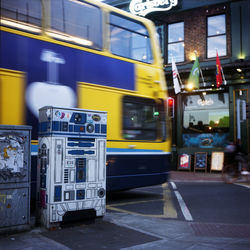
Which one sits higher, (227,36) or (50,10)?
(227,36)

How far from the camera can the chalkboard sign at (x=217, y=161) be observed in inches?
733

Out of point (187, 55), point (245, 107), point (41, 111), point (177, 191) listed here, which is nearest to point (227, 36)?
point (187, 55)

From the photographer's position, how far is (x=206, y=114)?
19.9m

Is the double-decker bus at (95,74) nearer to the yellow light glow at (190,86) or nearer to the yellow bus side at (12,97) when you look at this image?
the yellow bus side at (12,97)

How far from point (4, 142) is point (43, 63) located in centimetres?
262

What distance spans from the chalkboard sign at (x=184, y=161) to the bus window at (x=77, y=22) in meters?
12.7

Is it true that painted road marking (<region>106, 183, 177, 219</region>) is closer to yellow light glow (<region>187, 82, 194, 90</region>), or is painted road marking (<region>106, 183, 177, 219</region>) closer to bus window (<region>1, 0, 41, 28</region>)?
bus window (<region>1, 0, 41, 28</region>)

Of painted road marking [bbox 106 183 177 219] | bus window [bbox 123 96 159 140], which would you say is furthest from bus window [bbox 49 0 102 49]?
painted road marking [bbox 106 183 177 219]

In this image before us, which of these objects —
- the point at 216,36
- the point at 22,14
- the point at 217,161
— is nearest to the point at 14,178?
the point at 22,14

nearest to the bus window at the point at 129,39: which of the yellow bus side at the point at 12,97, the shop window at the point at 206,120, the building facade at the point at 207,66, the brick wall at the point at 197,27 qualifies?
the yellow bus side at the point at 12,97

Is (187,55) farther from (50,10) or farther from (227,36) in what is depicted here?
(50,10)

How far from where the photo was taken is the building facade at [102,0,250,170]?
18.7 m

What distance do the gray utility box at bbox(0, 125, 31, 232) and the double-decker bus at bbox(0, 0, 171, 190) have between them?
148cm

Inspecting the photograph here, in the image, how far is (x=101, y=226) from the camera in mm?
5816
